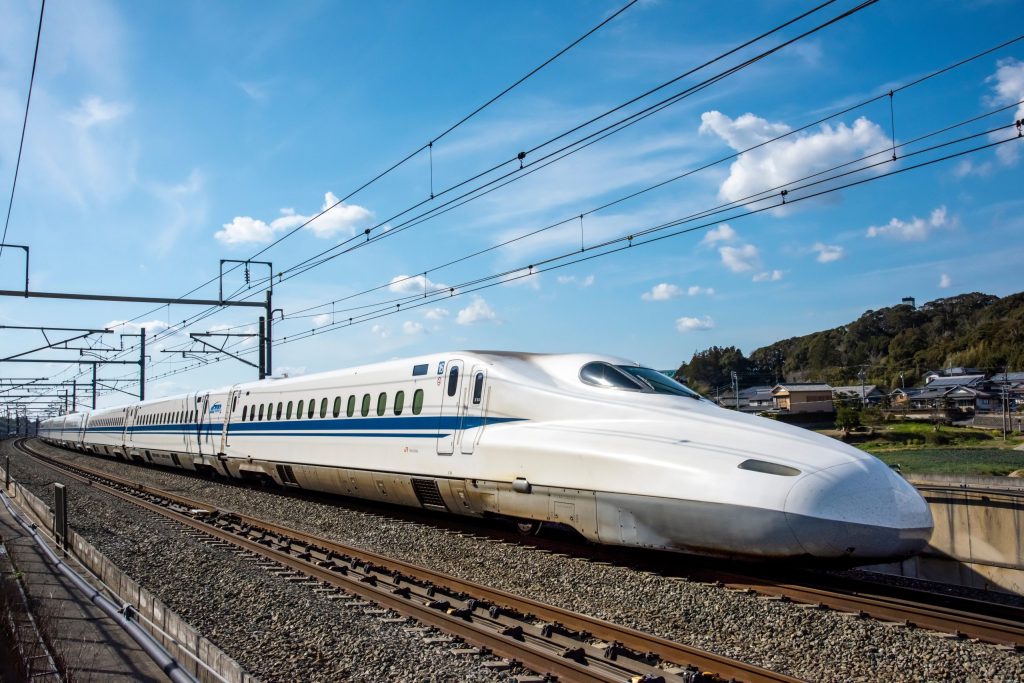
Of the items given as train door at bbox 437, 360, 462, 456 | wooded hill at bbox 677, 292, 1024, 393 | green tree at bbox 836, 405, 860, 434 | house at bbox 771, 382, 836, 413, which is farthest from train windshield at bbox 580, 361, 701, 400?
wooded hill at bbox 677, 292, 1024, 393

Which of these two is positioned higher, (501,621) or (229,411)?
(229,411)

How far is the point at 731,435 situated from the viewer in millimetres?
8031

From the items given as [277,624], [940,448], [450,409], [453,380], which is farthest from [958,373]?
[277,624]

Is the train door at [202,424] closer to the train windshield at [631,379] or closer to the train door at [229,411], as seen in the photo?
the train door at [229,411]

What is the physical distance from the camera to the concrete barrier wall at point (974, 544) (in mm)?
8773

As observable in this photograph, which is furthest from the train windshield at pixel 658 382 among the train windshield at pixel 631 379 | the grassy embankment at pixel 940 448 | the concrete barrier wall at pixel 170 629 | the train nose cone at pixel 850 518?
the grassy embankment at pixel 940 448

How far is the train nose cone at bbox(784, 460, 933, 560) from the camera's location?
6.96 m

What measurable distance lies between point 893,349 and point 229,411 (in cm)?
9480

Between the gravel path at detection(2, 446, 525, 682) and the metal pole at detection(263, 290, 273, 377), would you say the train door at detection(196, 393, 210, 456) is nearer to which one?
the metal pole at detection(263, 290, 273, 377)

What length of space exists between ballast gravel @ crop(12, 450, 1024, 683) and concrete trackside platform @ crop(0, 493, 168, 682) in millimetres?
766

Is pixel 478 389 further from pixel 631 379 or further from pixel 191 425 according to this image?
pixel 191 425

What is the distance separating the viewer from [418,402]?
1227 cm

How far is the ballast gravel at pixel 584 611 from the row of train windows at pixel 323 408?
2174mm

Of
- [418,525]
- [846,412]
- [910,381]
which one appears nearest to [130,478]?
[418,525]
